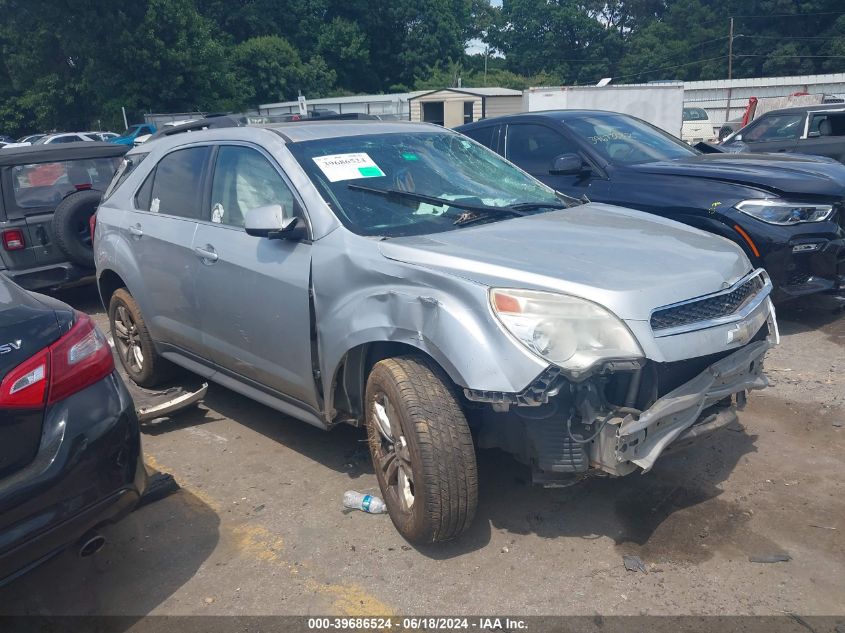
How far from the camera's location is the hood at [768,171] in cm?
561

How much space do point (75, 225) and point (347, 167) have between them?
15.4 feet

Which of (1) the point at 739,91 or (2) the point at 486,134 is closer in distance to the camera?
(2) the point at 486,134

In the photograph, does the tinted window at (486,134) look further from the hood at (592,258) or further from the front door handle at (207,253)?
the front door handle at (207,253)

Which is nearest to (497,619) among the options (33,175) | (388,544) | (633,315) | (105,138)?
(388,544)

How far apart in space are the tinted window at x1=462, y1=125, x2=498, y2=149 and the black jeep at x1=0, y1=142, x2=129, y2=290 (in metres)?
3.79

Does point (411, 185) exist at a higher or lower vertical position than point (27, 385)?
higher

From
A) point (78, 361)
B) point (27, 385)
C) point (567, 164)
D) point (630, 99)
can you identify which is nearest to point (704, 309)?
point (78, 361)

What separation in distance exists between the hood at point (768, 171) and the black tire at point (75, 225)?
5.24 m

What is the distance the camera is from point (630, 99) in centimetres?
2219

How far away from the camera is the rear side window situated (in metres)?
7.57

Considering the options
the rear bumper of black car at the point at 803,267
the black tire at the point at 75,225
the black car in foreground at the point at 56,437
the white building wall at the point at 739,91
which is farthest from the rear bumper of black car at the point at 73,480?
the white building wall at the point at 739,91

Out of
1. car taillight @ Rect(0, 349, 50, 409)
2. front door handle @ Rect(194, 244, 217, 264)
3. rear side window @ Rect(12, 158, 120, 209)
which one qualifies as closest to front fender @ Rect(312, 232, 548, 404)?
front door handle @ Rect(194, 244, 217, 264)

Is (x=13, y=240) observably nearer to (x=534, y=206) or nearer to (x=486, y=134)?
(x=486, y=134)

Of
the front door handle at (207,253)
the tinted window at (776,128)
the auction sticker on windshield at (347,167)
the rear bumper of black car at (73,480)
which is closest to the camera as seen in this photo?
the rear bumper of black car at (73,480)
